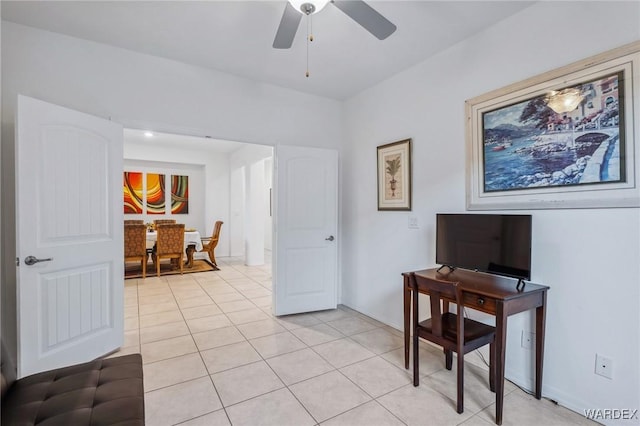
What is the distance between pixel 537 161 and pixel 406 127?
130 cm

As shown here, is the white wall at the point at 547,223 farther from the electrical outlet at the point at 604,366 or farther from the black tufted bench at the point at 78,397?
the black tufted bench at the point at 78,397

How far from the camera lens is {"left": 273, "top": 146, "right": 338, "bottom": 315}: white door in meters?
3.51

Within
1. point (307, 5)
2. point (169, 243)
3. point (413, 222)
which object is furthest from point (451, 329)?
point (169, 243)

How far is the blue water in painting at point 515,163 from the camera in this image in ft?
6.50

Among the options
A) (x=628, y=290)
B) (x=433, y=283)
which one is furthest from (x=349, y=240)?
(x=628, y=290)

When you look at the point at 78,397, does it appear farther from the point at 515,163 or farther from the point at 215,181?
the point at 215,181

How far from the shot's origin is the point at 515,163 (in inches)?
86.6

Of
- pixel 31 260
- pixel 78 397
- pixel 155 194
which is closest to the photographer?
pixel 78 397

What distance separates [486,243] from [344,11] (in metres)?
1.80

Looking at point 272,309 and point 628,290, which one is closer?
point 628,290

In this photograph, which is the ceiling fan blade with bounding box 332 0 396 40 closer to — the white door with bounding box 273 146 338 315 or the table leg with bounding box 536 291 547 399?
the white door with bounding box 273 146 338 315

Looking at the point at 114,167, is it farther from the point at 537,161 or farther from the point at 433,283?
the point at 537,161

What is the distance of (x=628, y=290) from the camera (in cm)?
172

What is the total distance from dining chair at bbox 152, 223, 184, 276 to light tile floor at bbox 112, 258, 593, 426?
198cm
